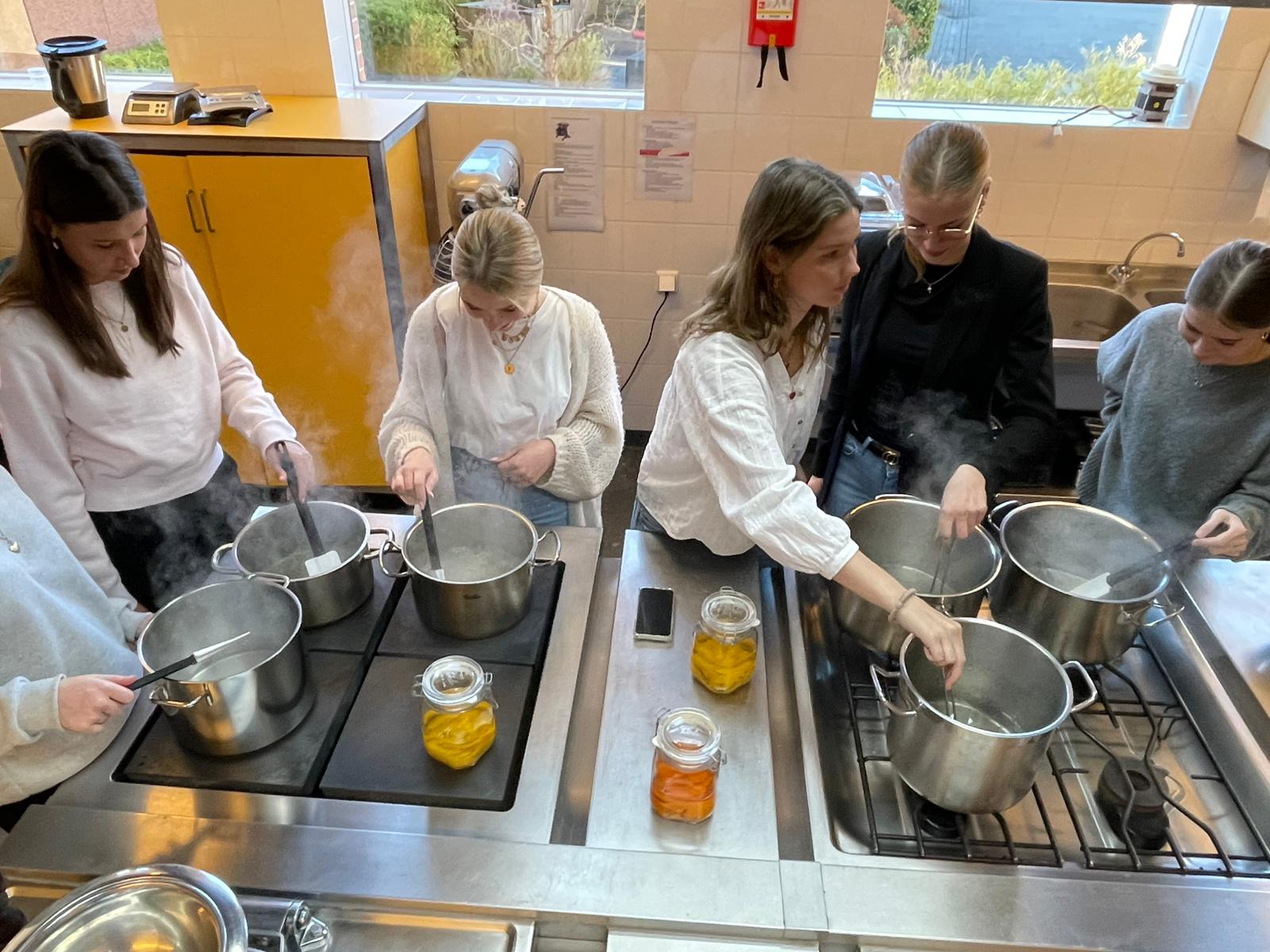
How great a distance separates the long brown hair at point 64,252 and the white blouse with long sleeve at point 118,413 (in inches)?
0.9

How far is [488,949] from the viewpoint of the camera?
87 centimetres

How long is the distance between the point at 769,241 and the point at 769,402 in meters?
0.24

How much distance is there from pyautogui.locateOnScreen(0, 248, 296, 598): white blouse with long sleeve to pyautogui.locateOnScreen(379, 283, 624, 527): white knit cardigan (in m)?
0.24

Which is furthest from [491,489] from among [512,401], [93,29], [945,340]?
[93,29]

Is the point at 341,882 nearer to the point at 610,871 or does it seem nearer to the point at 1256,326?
the point at 610,871

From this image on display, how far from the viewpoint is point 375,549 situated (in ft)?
4.44

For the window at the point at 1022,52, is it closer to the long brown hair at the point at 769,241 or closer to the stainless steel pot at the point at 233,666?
the long brown hair at the point at 769,241

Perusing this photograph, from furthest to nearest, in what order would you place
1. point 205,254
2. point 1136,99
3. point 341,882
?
point 1136,99
point 205,254
point 341,882

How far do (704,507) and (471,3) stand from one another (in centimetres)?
231

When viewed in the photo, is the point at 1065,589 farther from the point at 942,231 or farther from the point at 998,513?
the point at 942,231

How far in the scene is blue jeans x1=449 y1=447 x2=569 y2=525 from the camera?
1.71 m

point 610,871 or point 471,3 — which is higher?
point 471,3

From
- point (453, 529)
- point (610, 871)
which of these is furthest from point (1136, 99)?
point (610, 871)

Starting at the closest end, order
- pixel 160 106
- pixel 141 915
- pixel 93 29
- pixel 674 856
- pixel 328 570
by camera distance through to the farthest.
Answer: pixel 141 915 < pixel 674 856 < pixel 328 570 < pixel 160 106 < pixel 93 29
